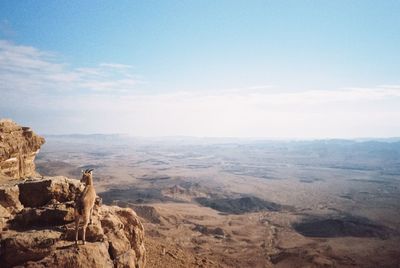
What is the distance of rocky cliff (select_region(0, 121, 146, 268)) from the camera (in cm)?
980

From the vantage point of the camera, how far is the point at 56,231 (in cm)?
1060

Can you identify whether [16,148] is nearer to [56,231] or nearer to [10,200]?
[10,200]

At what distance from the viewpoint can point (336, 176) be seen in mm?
127125

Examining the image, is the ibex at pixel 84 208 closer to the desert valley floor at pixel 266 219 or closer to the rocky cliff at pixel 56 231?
the rocky cliff at pixel 56 231

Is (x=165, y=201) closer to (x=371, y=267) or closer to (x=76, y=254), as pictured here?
(x=371, y=267)

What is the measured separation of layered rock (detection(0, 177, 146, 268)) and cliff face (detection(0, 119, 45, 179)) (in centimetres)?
573

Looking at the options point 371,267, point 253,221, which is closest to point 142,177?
point 253,221

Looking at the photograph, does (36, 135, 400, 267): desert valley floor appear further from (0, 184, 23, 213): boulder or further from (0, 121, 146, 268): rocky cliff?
(0, 184, 23, 213): boulder

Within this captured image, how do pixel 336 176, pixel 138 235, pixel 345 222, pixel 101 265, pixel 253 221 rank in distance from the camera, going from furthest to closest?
pixel 336 176, pixel 253 221, pixel 345 222, pixel 138 235, pixel 101 265

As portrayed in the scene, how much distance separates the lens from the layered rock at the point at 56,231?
980cm

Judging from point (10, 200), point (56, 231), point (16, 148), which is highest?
point (16, 148)

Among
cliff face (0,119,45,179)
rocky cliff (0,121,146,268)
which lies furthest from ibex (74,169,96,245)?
cliff face (0,119,45,179)

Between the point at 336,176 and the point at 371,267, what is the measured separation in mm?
98113

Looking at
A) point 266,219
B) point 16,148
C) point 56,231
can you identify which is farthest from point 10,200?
point 266,219
